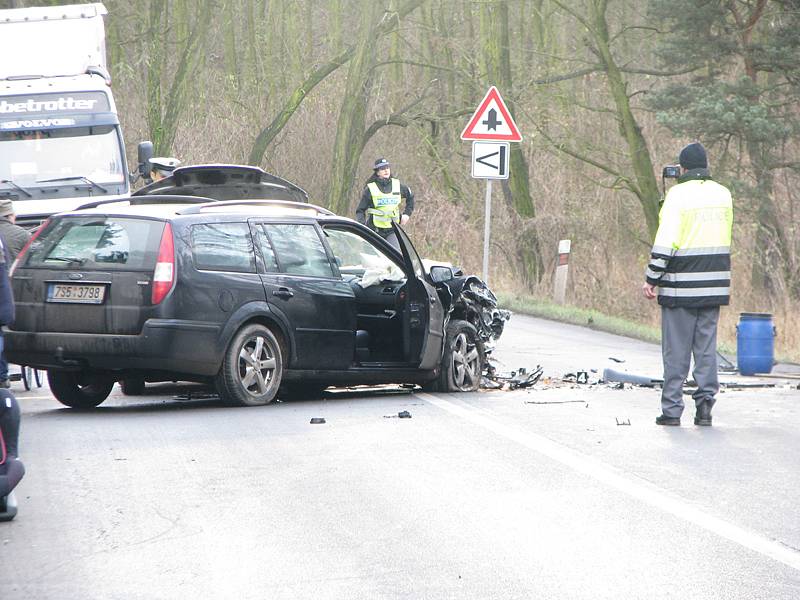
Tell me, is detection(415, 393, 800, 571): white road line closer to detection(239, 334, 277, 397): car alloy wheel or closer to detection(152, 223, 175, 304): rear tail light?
detection(239, 334, 277, 397): car alloy wheel

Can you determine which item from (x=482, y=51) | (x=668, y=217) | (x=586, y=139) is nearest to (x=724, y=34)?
(x=586, y=139)

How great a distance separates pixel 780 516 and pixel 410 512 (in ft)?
6.03

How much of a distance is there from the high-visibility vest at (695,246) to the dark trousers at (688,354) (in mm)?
115

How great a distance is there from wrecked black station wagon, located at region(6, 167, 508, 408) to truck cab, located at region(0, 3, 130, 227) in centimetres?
776

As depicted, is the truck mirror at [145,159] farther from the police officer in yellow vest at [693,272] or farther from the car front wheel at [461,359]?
the police officer in yellow vest at [693,272]

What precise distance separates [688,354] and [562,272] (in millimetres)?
16498

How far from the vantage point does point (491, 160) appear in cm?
1867

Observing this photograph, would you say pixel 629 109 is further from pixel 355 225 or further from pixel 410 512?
pixel 410 512

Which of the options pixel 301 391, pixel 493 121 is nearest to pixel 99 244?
pixel 301 391

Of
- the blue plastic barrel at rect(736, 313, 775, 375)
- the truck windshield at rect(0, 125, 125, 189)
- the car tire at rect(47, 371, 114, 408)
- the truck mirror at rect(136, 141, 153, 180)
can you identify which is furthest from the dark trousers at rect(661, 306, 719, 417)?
the truck mirror at rect(136, 141, 153, 180)

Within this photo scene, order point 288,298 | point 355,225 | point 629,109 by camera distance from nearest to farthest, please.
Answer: point 288,298 → point 355,225 → point 629,109

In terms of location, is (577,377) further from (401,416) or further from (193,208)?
(193,208)

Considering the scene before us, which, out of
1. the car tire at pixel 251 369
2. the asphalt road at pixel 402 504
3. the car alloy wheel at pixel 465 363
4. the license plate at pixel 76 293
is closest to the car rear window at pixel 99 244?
the license plate at pixel 76 293

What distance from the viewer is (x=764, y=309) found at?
1064 inches
